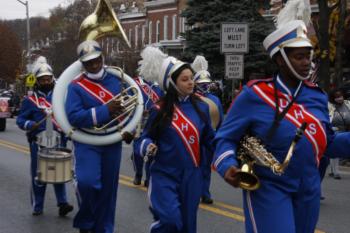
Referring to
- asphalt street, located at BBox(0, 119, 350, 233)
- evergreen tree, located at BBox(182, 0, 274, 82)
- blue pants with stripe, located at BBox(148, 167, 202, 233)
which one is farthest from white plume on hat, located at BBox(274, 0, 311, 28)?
evergreen tree, located at BBox(182, 0, 274, 82)

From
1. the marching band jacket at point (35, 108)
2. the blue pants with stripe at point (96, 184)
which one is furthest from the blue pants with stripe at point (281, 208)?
the marching band jacket at point (35, 108)

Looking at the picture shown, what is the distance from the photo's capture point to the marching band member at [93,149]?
6379mm

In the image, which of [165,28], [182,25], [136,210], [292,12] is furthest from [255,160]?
[165,28]

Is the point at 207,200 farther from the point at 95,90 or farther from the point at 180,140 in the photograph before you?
the point at 180,140

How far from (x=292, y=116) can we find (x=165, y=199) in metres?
1.70

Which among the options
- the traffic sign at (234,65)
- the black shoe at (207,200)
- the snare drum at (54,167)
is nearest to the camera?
the snare drum at (54,167)

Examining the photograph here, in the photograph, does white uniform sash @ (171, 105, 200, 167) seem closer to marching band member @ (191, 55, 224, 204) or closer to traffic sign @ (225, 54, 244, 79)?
marching band member @ (191, 55, 224, 204)

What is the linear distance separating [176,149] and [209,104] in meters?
0.67

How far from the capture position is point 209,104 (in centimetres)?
599

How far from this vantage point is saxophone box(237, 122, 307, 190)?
12.9 feet

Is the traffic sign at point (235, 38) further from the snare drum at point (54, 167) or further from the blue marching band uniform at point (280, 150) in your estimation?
the blue marching band uniform at point (280, 150)

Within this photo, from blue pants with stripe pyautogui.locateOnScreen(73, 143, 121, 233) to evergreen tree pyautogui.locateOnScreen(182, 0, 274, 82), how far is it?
22.4 m

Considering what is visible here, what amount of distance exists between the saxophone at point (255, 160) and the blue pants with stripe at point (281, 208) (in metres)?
0.14

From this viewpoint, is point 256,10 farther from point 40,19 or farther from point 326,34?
point 40,19
